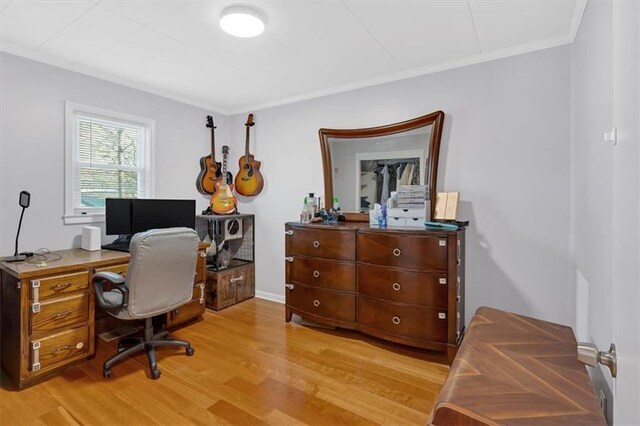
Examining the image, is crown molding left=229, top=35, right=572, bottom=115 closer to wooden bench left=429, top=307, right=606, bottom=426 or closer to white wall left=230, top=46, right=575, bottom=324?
white wall left=230, top=46, right=575, bottom=324

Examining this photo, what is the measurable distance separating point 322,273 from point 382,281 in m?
0.58

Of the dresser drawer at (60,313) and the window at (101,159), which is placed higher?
the window at (101,159)

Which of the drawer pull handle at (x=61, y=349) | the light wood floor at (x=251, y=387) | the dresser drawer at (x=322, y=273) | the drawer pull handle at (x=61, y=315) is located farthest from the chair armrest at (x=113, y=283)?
the dresser drawer at (x=322, y=273)

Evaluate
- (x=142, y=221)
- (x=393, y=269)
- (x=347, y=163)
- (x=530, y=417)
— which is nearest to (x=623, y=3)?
(x=530, y=417)

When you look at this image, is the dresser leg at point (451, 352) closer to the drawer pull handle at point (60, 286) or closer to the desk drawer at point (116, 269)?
the desk drawer at point (116, 269)

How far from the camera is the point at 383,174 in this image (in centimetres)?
304

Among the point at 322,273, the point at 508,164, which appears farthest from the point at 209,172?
the point at 508,164

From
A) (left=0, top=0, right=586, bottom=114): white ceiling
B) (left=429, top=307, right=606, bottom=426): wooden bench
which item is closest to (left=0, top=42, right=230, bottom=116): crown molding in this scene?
(left=0, top=0, right=586, bottom=114): white ceiling

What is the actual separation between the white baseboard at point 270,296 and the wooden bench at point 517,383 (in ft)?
8.38

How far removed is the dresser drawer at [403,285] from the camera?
7.63 feet

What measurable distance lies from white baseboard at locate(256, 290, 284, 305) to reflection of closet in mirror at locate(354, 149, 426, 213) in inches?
58.8

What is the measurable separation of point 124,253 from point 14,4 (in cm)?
179

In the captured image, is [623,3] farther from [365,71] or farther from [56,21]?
[56,21]

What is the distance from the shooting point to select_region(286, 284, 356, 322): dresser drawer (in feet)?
8.96
